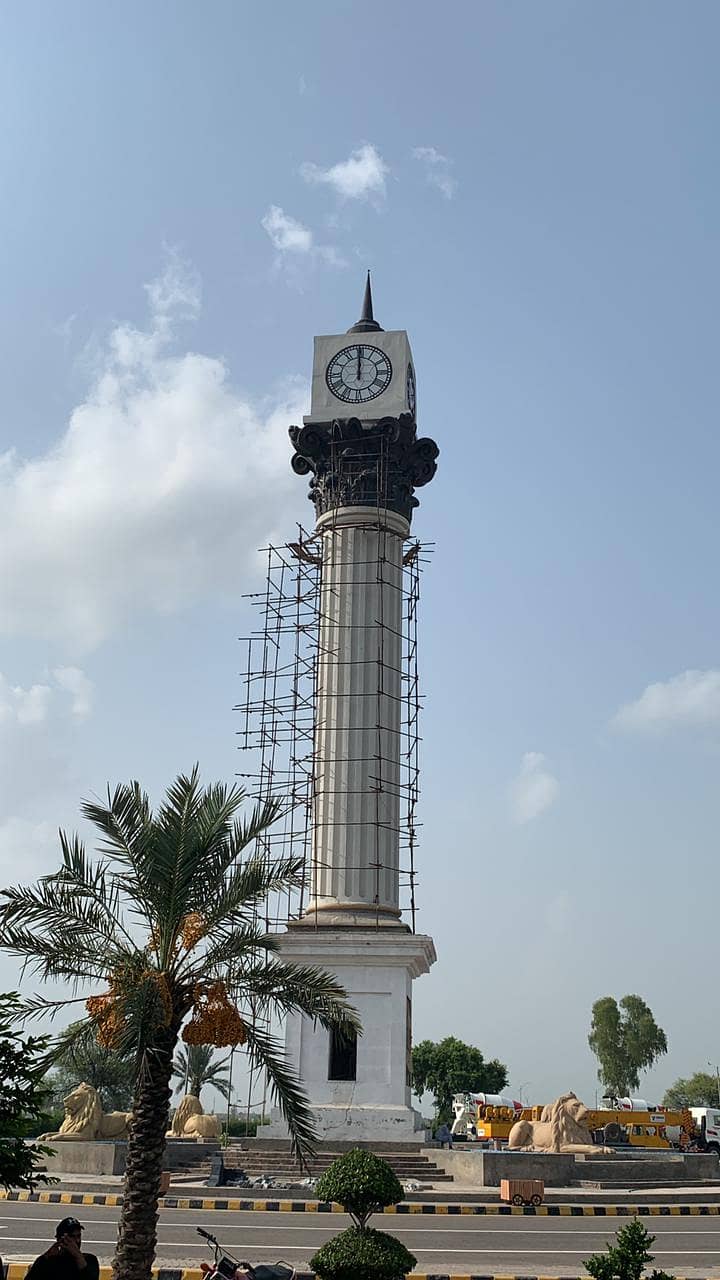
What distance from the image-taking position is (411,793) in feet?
117

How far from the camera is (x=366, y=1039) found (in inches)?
1228

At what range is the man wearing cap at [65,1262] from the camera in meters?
10.4

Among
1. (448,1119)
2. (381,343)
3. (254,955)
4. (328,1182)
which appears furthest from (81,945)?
(448,1119)

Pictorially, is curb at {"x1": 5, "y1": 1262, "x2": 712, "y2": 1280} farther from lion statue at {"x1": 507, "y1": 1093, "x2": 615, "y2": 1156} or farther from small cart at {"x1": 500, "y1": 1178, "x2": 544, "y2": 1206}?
lion statue at {"x1": 507, "y1": 1093, "x2": 615, "y2": 1156}

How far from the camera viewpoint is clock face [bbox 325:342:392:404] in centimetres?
3869

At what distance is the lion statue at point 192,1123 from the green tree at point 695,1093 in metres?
69.5

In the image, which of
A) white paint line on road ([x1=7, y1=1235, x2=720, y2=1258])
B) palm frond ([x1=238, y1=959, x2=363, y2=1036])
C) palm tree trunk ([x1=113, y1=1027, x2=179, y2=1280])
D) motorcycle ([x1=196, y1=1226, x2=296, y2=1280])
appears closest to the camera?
motorcycle ([x1=196, y1=1226, x2=296, y2=1280])

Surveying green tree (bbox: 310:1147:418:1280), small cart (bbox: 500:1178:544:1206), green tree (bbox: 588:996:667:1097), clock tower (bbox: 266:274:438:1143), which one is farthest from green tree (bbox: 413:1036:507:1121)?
green tree (bbox: 310:1147:418:1280)

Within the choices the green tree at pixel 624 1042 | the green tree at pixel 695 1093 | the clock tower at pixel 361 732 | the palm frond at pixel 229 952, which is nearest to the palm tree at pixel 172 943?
the palm frond at pixel 229 952

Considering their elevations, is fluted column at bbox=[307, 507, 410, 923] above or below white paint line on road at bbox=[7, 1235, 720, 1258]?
above

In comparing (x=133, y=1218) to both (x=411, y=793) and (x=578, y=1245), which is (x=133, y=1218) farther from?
(x=411, y=793)

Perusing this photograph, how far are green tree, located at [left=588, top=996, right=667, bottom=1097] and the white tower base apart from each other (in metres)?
41.9

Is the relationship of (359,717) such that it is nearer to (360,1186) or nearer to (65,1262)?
(360,1186)

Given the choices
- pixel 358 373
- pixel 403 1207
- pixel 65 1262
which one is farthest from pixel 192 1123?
pixel 65 1262
